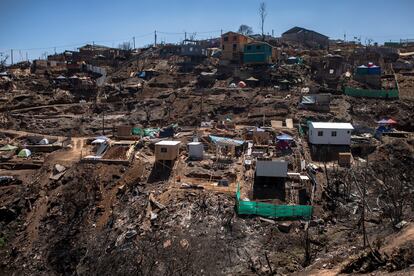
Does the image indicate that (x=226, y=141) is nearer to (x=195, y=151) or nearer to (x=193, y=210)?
(x=195, y=151)

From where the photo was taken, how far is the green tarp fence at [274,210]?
2398 centimetres

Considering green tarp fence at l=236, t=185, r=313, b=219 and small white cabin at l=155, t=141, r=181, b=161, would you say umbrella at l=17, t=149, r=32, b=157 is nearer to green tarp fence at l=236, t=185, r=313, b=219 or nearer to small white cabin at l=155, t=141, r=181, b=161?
small white cabin at l=155, t=141, r=181, b=161

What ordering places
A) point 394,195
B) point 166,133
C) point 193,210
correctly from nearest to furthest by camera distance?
point 193,210
point 394,195
point 166,133

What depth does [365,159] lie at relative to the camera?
3147 centimetres

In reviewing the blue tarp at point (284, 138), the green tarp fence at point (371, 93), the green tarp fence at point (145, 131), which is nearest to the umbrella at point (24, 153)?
the green tarp fence at point (145, 131)

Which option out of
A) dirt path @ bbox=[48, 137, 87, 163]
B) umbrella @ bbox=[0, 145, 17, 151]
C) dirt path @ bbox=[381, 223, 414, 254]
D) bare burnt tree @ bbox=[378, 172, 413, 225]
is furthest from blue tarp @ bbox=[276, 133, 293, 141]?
umbrella @ bbox=[0, 145, 17, 151]

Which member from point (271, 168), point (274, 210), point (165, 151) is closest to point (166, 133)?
point (165, 151)

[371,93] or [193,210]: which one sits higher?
[371,93]

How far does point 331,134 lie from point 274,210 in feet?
36.2

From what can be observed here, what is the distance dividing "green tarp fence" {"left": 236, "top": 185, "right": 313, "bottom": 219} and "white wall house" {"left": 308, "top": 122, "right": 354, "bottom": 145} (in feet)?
32.0

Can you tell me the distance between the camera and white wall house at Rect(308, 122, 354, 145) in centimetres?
3247

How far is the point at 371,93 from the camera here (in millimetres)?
45312

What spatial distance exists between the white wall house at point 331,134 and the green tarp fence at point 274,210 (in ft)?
→ 32.0

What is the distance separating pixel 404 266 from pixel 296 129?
896 inches
